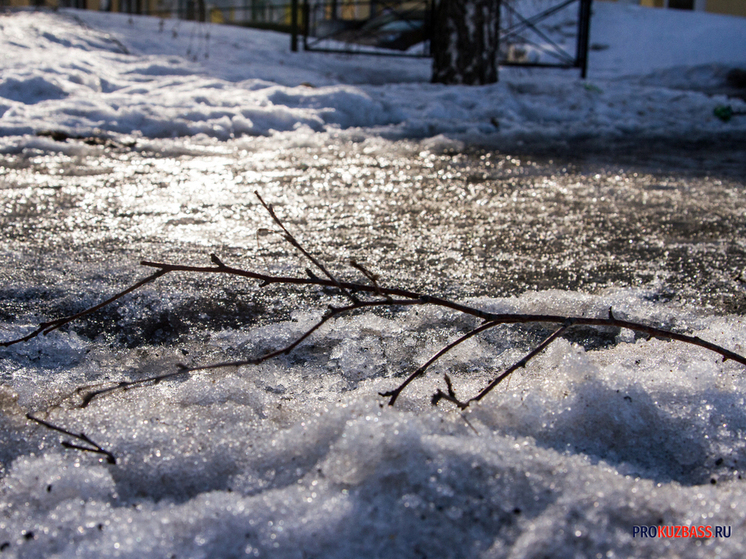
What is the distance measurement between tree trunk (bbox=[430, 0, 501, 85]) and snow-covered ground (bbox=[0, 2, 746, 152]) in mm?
382

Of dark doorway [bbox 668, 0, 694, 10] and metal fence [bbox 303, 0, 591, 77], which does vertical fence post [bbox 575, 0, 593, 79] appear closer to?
metal fence [bbox 303, 0, 591, 77]

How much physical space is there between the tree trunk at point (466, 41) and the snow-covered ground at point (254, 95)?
38 cm

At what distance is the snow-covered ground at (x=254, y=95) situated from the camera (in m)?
4.00

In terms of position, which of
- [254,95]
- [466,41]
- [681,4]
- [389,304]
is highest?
[681,4]

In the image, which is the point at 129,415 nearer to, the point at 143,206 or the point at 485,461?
the point at 485,461

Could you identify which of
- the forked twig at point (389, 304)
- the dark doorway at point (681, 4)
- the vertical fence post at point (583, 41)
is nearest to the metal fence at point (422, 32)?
the vertical fence post at point (583, 41)

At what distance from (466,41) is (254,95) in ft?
9.51

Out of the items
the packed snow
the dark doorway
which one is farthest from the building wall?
the packed snow

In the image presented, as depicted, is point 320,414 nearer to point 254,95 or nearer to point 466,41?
point 254,95

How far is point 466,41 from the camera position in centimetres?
650

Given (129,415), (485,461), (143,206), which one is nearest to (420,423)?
(485,461)

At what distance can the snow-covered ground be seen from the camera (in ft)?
13.1

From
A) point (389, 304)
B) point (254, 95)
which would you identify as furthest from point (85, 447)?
point (254, 95)

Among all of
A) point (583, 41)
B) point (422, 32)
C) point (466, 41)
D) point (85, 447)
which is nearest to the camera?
point (85, 447)
